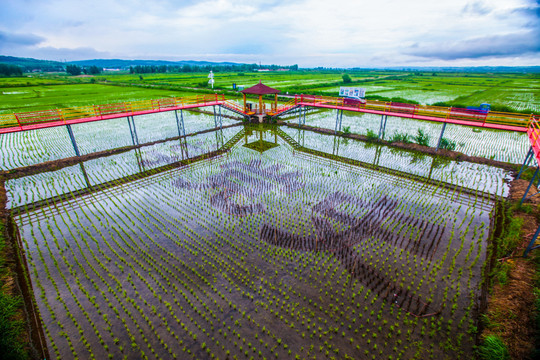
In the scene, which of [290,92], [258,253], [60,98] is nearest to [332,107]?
[258,253]

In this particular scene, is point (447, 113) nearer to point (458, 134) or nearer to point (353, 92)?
point (458, 134)

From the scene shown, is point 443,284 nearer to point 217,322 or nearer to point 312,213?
point 312,213

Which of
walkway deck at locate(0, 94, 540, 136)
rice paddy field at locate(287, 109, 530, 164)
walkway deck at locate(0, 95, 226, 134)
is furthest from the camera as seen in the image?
rice paddy field at locate(287, 109, 530, 164)

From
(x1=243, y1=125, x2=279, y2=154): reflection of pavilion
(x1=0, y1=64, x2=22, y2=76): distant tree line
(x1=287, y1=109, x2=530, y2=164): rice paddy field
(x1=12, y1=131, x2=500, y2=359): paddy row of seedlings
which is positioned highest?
(x1=0, y1=64, x2=22, y2=76): distant tree line

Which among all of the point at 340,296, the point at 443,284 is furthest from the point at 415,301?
the point at 340,296

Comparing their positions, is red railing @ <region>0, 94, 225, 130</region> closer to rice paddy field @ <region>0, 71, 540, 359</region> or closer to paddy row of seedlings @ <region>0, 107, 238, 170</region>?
paddy row of seedlings @ <region>0, 107, 238, 170</region>

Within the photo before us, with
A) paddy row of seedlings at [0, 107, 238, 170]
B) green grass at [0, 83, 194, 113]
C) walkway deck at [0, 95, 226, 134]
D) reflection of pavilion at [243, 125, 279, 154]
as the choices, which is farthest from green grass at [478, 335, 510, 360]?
green grass at [0, 83, 194, 113]

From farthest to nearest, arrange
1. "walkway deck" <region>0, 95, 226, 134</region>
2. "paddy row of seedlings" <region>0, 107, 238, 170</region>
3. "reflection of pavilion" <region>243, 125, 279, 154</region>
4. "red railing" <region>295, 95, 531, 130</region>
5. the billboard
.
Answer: the billboard
"reflection of pavilion" <region>243, 125, 279, 154</region>
"paddy row of seedlings" <region>0, 107, 238, 170</region>
"red railing" <region>295, 95, 531, 130</region>
"walkway deck" <region>0, 95, 226, 134</region>

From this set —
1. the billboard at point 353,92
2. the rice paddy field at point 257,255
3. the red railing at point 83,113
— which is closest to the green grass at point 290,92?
the billboard at point 353,92

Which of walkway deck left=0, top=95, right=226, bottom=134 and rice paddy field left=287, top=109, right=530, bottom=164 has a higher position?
walkway deck left=0, top=95, right=226, bottom=134
